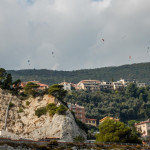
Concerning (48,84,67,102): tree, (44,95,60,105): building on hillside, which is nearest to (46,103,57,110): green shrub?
(44,95,60,105): building on hillside

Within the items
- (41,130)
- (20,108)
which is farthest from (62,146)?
(20,108)

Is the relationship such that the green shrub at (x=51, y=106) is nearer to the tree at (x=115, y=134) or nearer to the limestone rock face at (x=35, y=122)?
the limestone rock face at (x=35, y=122)

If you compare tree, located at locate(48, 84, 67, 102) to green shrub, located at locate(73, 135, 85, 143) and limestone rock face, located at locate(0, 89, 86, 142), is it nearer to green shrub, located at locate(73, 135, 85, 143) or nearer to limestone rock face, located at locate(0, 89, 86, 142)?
limestone rock face, located at locate(0, 89, 86, 142)

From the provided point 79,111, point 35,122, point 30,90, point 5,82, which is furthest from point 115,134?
point 79,111

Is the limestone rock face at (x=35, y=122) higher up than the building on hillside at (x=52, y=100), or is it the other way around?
the building on hillside at (x=52, y=100)

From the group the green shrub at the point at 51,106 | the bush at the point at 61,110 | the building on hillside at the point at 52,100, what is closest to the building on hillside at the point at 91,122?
the building on hillside at the point at 52,100

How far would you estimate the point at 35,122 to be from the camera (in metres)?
94.5

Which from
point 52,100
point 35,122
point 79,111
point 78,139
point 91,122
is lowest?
point 78,139

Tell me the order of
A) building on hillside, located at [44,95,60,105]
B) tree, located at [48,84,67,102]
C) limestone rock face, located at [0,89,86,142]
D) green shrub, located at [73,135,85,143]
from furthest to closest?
tree, located at [48,84,67,102], building on hillside, located at [44,95,60,105], limestone rock face, located at [0,89,86,142], green shrub, located at [73,135,85,143]

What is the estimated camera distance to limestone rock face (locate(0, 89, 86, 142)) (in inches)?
3477

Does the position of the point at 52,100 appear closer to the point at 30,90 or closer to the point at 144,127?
the point at 30,90

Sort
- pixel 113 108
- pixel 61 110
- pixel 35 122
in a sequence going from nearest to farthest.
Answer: pixel 61 110
pixel 35 122
pixel 113 108

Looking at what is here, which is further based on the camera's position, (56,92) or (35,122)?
(56,92)

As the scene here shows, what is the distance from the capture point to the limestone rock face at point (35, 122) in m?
88.3
